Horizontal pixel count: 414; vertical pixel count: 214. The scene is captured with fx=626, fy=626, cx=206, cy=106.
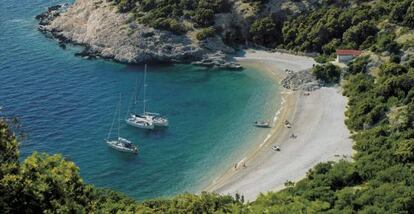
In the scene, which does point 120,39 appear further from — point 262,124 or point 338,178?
point 338,178

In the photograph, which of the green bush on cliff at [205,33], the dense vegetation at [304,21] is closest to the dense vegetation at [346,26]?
the dense vegetation at [304,21]

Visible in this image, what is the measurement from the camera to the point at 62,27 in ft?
419

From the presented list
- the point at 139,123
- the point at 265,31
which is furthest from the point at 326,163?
the point at 265,31

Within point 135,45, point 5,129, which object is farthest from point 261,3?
point 5,129

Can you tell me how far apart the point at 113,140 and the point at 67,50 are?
39.3 meters

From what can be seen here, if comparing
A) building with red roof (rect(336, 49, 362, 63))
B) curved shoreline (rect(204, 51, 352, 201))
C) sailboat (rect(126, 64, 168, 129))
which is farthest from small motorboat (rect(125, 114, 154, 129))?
building with red roof (rect(336, 49, 362, 63))

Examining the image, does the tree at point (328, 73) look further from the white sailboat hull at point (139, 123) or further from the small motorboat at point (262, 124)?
the white sailboat hull at point (139, 123)

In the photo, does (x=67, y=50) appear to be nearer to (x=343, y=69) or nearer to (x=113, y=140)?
(x=113, y=140)

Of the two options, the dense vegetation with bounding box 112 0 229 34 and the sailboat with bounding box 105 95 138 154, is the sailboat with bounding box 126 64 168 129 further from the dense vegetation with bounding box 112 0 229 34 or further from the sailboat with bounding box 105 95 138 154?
the dense vegetation with bounding box 112 0 229 34

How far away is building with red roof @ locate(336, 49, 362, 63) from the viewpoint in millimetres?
98125

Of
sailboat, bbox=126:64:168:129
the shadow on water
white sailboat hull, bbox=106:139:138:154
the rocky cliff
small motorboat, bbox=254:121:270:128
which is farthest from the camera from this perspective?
the rocky cliff

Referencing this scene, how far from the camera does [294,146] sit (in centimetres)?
8194

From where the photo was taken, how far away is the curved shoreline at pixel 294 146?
75.0 metres

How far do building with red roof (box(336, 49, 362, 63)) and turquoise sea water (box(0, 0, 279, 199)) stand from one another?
11.5m
